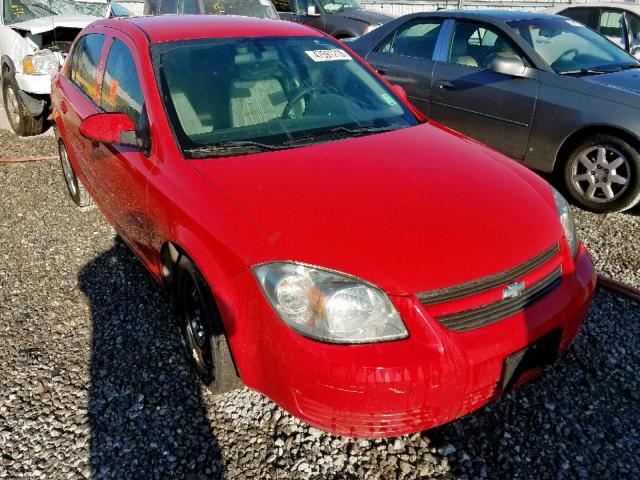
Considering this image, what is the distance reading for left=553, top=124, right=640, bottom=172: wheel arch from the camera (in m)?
3.99

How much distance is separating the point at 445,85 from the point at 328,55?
208cm

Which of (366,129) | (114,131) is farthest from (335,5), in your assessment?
(114,131)

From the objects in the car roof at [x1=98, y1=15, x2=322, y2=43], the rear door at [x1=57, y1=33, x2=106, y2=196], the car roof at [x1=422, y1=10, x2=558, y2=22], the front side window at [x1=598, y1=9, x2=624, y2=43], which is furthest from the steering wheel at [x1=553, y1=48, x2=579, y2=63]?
the front side window at [x1=598, y1=9, x2=624, y2=43]

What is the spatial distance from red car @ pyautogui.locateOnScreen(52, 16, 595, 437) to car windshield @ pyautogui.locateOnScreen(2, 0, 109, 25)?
5299mm

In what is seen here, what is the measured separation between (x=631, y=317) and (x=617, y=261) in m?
0.78

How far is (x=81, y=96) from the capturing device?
3.67m

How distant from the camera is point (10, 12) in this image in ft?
23.5

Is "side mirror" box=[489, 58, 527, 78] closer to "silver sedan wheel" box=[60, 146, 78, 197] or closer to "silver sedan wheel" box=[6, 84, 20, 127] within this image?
"silver sedan wheel" box=[60, 146, 78, 197]

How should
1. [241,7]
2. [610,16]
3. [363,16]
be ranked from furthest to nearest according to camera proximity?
[363,16] < [241,7] < [610,16]

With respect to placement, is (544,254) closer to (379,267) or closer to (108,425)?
(379,267)

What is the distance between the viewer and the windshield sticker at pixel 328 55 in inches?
125

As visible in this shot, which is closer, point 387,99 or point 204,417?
point 204,417

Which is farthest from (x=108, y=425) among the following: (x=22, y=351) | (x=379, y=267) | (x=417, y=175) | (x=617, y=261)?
(x=617, y=261)

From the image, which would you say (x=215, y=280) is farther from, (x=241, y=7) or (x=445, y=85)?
(x=241, y=7)
